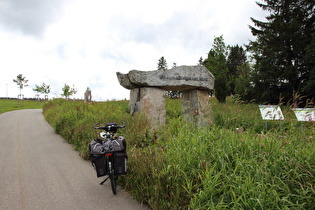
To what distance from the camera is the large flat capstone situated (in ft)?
24.6

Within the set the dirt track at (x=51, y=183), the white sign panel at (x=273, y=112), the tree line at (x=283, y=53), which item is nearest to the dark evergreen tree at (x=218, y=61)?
the tree line at (x=283, y=53)

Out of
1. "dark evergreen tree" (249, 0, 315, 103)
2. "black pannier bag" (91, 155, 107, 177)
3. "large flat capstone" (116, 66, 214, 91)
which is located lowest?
"black pannier bag" (91, 155, 107, 177)

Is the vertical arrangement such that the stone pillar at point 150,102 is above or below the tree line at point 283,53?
below

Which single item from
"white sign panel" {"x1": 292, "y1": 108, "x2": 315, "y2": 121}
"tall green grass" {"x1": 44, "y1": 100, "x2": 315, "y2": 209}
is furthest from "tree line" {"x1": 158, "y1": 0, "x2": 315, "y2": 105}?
"tall green grass" {"x1": 44, "y1": 100, "x2": 315, "y2": 209}

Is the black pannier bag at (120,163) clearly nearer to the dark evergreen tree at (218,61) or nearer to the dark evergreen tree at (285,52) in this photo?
the dark evergreen tree at (285,52)

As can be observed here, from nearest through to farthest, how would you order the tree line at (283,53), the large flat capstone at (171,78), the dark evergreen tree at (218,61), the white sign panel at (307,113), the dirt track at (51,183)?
the dirt track at (51,183) → the white sign panel at (307,113) → the large flat capstone at (171,78) → the tree line at (283,53) → the dark evergreen tree at (218,61)

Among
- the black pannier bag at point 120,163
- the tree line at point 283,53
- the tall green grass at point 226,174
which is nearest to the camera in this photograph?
the tall green grass at point 226,174

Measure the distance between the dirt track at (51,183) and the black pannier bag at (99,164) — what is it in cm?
37

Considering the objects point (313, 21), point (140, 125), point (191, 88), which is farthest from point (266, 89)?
point (140, 125)

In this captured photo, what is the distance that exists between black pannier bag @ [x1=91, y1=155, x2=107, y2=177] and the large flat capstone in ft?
14.5

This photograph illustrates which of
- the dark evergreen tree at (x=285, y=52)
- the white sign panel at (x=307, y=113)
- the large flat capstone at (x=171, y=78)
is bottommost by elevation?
the white sign panel at (x=307, y=113)

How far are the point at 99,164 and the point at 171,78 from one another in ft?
17.0

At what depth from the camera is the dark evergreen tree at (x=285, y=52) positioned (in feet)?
39.3

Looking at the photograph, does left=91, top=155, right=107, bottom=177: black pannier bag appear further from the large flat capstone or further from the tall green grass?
the large flat capstone
